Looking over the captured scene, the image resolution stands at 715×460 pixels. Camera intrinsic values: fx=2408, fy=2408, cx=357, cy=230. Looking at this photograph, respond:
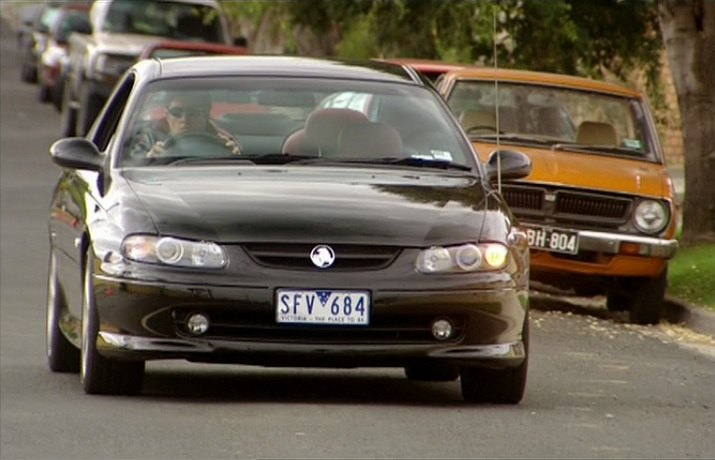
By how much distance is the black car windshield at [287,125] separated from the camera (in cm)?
1085

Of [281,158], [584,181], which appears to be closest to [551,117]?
[584,181]

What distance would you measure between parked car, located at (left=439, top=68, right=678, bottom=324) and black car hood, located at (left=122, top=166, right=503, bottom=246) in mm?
6014

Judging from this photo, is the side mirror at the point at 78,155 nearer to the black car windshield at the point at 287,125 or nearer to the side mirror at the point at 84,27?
the black car windshield at the point at 287,125

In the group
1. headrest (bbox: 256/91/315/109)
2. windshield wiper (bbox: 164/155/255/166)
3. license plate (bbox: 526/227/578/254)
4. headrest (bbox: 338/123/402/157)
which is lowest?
license plate (bbox: 526/227/578/254)

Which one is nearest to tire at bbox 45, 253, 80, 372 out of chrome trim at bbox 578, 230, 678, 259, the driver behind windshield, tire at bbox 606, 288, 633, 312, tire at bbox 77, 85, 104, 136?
the driver behind windshield

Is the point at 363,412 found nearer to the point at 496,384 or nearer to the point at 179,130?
the point at 496,384

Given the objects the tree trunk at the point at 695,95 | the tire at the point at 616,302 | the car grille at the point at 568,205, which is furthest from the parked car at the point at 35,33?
the car grille at the point at 568,205

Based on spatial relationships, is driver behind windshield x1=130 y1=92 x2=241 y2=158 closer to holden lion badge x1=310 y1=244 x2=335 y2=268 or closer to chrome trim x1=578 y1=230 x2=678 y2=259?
holden lion badge x1=310 y1=244 x2=335 y2=268

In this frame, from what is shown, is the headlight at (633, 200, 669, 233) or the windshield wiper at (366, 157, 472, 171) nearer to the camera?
the windshield wiper at (366, 157, 472, 171)

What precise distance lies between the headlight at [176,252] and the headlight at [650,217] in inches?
289

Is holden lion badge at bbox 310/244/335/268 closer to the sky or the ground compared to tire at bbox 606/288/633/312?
closer to the sky

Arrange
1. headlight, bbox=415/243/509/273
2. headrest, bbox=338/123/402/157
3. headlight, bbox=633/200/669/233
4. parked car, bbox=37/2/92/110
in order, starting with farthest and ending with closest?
1. parked car, bbox=37/2/92/110
2. headlight, bbox=633/200/669/233
3. headrest, bbox=338/123/402/157
4. headlight, bbox=415/243/509/273

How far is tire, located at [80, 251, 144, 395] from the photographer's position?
9.97 m

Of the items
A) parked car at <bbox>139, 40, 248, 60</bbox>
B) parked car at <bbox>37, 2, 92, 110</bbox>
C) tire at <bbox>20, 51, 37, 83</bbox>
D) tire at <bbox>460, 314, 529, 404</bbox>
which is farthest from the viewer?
tire at <bbox>20, 51, 37, 83</bbox>
